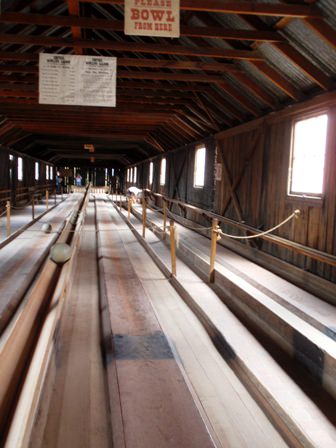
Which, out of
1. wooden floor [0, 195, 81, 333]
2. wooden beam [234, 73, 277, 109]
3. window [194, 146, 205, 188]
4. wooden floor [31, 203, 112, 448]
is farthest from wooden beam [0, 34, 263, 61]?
window [194, 146, 205, 188]

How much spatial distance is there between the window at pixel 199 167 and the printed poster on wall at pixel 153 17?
876 cm

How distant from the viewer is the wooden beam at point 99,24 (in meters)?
6.09

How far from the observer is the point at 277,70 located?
23.8ft

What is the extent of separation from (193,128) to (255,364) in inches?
418

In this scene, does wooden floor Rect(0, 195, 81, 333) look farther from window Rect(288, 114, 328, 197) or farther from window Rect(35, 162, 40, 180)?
window Rect(35, 162, 40, 180)

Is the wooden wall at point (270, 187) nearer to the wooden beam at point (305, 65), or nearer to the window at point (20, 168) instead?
the wooden beam at point (305, 65)

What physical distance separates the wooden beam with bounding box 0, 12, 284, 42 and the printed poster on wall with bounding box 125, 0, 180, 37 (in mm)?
1098

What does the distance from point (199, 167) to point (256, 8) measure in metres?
9.33

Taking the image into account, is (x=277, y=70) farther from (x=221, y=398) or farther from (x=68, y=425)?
(x=68, y=425)

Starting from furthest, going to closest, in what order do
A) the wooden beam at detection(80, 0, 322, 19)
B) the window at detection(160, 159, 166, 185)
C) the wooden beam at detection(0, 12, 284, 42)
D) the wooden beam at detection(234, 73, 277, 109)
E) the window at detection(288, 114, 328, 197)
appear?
the window at detection(160, 159, 166, 185)
the wooden beam at detection(234, 73, 277, 109)
the window at detection(288, 114, 328, 197)
the wooden beam at detection(0, 12, 284, 42)
the wooden beam at detection(80, 0, 322, 19)

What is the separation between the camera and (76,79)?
679 centimetres

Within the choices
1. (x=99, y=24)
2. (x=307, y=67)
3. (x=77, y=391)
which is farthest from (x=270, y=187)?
(x=77, y=391)

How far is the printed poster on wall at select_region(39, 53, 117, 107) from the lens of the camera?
266 inches

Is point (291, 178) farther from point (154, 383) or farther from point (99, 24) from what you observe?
point (154, 383)
